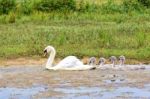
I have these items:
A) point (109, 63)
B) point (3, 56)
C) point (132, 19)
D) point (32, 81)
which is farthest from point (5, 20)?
point (32, 81)

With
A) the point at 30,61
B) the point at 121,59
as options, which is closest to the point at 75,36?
the point at 30,61

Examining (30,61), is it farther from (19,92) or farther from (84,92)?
(84,92)

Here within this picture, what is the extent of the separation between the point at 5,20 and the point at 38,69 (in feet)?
36.2

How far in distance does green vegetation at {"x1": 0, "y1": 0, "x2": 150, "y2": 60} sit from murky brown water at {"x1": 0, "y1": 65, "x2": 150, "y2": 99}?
2.52m

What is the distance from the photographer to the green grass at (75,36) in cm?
1853

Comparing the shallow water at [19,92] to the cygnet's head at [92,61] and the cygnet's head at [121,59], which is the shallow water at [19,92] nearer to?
the cygnet's head at [92,61]

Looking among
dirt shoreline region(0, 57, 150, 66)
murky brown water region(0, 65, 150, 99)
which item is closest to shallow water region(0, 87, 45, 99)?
murky brown water region(0, 65, 150, 99)

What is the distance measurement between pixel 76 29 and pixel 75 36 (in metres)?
2.55

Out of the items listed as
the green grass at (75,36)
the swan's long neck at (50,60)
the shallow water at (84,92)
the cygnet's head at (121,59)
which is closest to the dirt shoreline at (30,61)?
→ the green grass at (75,36)

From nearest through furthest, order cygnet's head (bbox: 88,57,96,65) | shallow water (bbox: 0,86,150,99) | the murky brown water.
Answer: shallow water (bbox: 0,86,150,99)
the murky brown water
cygnet's head (bbox: 88,57,96,65)

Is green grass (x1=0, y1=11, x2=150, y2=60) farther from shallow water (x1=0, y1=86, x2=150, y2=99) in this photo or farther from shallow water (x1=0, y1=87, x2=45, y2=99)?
shallow water (x1=0, y1=87, x2=45, y2=99)

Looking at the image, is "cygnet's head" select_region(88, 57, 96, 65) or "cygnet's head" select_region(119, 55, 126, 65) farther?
"cygnet's head" select_region(88, 57, 96, 65)

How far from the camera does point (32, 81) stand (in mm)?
14305

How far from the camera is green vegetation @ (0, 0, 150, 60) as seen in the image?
738 inches
